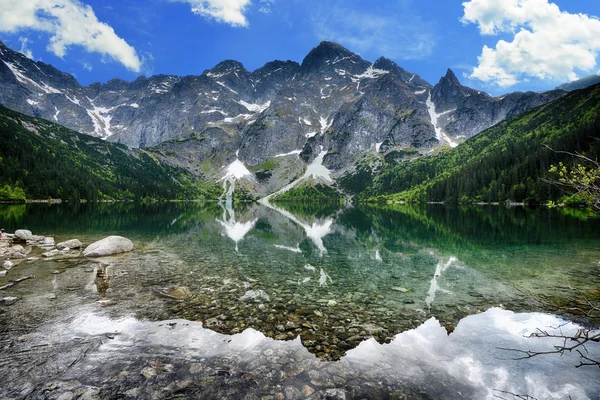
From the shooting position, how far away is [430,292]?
17.1 metres

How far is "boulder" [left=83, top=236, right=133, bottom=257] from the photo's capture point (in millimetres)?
25641

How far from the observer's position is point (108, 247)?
2664 centimetres

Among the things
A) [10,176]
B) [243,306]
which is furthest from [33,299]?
[10,176]

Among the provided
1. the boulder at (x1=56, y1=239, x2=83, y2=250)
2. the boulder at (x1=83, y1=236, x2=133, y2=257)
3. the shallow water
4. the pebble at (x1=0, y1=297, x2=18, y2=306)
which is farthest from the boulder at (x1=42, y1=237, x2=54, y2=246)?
the pebble at (x1=0, y1=297, x2=18, y2=306)

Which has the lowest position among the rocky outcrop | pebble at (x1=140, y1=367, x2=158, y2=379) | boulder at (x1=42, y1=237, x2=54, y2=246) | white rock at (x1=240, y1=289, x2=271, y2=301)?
boulder at (x1=42, y1=237, x2=54, y2=246)

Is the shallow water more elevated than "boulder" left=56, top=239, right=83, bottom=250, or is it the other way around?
the shallow water

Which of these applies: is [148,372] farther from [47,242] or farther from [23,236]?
[23,236]

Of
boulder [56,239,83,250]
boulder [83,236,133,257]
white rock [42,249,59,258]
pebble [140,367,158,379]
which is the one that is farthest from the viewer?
boulder [56,239,83,250]

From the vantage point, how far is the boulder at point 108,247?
2564 cm

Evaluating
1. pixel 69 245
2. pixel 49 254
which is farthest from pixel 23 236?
pixel 49 254

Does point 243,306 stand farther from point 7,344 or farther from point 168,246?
point 168,246

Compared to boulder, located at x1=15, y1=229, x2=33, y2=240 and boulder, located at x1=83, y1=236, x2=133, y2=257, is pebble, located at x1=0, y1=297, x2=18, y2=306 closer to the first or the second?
boulder, located at x1=83, y1=236, x2=133, y2=257

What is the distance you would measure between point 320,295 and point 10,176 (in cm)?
18610

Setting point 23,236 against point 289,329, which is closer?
point 289,329
